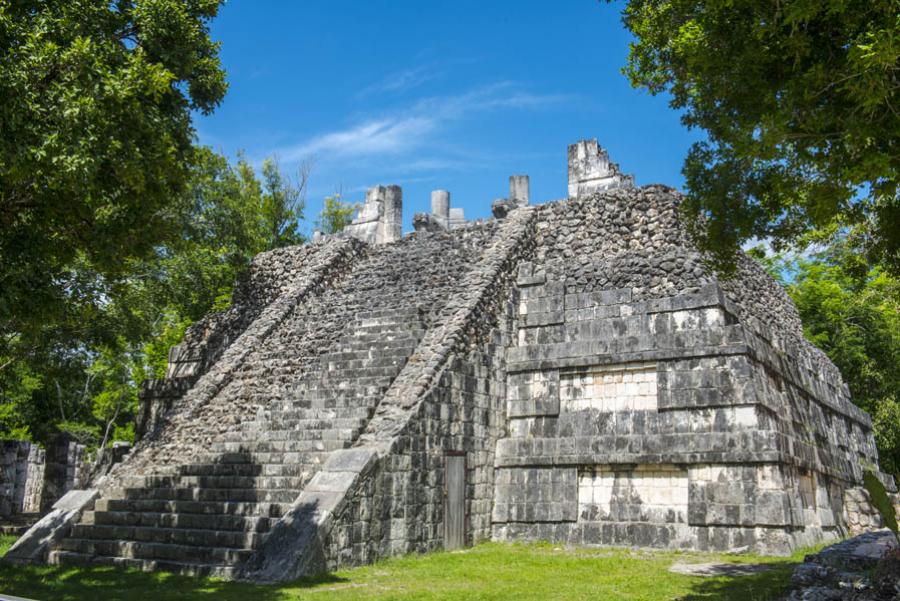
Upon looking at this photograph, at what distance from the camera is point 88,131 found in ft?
26.8

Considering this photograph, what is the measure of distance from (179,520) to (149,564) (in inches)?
34.5

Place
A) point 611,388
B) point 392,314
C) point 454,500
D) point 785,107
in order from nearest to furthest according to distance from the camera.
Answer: point 785,107, point 454,500, point 611,388, point 392,314

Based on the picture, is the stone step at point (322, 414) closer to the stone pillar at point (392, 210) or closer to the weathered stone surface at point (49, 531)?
the weathered stone surface at point (49, 531)

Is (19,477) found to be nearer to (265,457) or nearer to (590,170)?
(265,457)

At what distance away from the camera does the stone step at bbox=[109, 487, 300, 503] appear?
1192 centimetres

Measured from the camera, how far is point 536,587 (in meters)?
9.69

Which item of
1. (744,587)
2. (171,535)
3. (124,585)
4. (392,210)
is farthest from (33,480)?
(744,587)

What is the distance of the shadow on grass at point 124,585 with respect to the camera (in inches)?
360

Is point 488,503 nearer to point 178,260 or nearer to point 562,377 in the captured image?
point 562,377

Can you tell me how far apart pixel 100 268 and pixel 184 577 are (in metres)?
4.15

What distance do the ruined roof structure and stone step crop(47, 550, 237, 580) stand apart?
43 millimetres

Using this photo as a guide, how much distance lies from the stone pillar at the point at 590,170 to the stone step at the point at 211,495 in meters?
13.4

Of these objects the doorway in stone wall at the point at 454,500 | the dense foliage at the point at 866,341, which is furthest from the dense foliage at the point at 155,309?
the dense foliage at the point at 866,341

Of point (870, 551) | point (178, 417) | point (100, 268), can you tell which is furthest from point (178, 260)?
point (870, 551)
